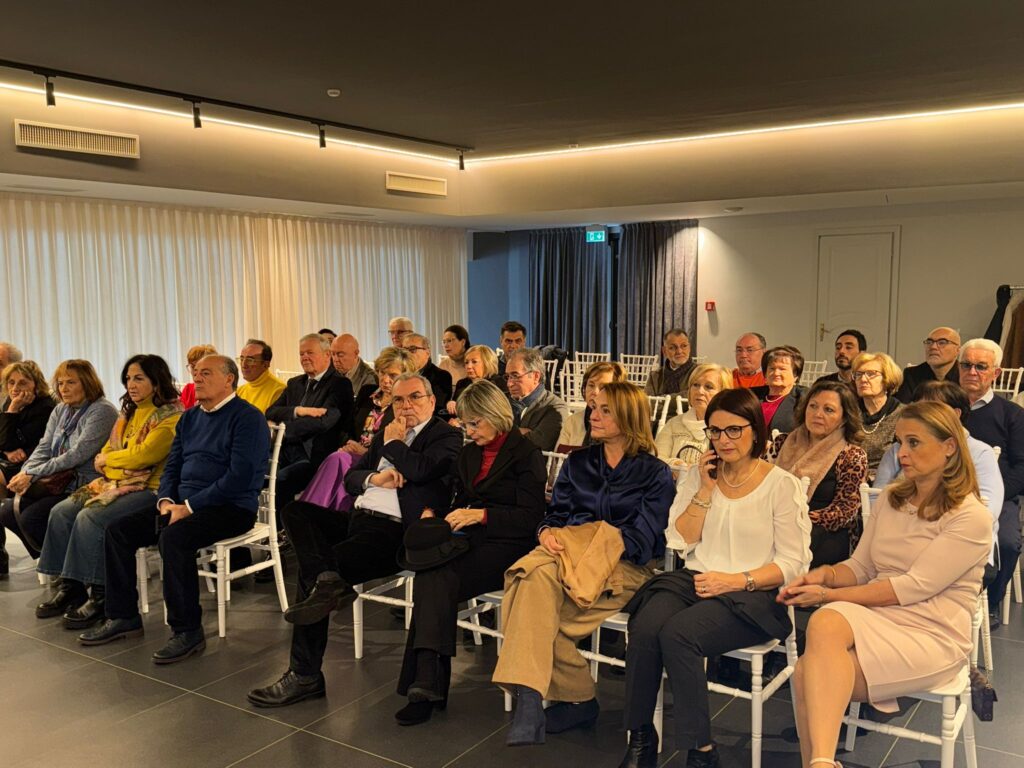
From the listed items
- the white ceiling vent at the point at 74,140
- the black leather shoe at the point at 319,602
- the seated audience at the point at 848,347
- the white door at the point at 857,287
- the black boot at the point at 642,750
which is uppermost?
the white ceiling vent at the point at 74,140

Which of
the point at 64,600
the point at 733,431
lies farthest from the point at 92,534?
the point at 733,431

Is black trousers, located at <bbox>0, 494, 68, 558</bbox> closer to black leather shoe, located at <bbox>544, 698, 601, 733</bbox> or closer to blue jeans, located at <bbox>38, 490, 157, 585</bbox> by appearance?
blue jeans, located at <bbox>38, 490, 157, 585</bbox>

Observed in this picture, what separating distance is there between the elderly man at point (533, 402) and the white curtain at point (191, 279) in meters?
4.48

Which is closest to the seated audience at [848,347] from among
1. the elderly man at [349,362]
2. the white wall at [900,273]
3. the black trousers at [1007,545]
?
the black trousers at [1007,545]

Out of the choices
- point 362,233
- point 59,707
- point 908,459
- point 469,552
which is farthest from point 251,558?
point 362,233

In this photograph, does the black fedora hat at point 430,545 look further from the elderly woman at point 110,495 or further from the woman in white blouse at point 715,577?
the elderly woman at point 110,495

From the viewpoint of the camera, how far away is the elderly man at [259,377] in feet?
17.5

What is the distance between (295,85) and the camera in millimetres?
5457

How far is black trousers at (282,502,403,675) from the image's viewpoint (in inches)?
131

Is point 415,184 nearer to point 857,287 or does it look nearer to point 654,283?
point 654,283

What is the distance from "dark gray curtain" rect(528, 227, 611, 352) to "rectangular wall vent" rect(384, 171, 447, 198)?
2.39 meters

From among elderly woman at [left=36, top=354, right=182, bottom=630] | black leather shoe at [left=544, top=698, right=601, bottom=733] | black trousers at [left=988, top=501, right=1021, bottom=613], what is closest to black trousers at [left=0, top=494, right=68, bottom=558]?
elderly woman at [left=36, top=354, right=182, bottom=630]

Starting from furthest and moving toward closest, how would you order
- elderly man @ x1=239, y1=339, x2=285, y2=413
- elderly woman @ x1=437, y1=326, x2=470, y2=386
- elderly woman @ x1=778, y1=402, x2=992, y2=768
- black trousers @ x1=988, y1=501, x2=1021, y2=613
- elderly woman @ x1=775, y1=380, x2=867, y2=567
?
elderly woman @ x1=437, y1=326, x2=470, y2=386 < elderly man @ x1=239, y1=339, x2=285, y2=413 < black trousers @ x1=988, y1=501, x2=1021, y2=613 < elderly woman @ x1=775, y1=380, x2=867, y2=567 < elderly woman @ x1=778, y1=402, x2=992, y2=768

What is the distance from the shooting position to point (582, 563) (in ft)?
9.53
